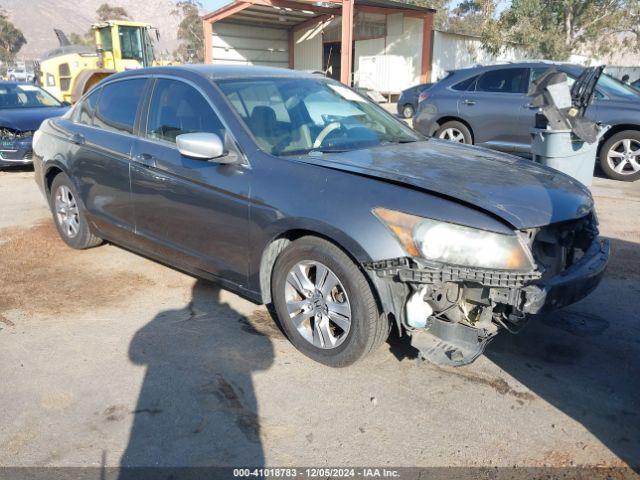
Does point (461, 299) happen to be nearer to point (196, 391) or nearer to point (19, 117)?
point (196, 391)

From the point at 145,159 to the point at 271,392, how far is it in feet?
6.83

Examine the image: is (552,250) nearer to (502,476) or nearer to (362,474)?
(502,476)

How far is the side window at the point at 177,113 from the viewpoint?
3.88 metres

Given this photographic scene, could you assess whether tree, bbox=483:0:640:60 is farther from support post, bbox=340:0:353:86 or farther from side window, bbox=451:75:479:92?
side window, bbox=451:75:479:92

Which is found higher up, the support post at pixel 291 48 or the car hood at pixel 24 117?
the support post at pixel 291 48

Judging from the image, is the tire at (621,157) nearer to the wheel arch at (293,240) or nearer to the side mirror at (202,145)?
the wheel arch at (293,240)

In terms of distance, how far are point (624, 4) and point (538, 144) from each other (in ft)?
78.2

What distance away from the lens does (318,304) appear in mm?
3318

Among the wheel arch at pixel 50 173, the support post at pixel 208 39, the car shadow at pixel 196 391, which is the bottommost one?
the car shadow at pixel 196 391

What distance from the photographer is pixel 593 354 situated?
3.53 meters

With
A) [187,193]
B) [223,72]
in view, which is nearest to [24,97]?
[223,72]

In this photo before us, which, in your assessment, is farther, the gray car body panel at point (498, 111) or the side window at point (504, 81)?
the side window at point (504, 81)

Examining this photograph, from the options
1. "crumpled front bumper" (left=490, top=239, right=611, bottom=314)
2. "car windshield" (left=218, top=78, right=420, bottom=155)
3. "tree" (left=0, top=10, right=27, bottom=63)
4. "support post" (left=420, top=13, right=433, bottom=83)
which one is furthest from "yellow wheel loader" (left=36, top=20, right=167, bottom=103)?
"tree" (left=0, top=10, right=27, bottom=63)

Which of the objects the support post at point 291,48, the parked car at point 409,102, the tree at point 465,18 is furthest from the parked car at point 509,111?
the tree at point 465,18
